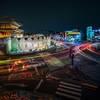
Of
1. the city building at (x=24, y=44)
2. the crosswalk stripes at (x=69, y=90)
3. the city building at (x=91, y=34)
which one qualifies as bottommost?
the crosswalk stripes at (x=69, y=90)

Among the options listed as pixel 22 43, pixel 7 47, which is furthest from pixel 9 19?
pixel 7 47

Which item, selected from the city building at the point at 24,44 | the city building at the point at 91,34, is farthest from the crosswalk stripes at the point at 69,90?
the city building at the point at 91,34

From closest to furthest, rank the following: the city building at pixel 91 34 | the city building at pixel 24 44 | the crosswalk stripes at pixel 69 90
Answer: the crosswalk stripes at pixel 69 90
the city building at pixel 24 44
the city building at pixel 91 34

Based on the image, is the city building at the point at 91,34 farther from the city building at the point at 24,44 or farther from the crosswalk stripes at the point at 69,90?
the crosswalk stripes at the point at 69,90

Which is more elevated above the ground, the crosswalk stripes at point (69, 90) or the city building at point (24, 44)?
the city building at point (24, 44)

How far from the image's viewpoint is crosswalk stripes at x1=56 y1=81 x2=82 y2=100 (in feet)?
32.7

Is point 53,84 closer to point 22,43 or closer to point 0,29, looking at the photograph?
point 22,43

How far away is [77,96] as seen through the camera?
9961 millimetres

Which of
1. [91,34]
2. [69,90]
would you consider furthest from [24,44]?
[91,34]

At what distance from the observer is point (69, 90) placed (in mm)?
10945

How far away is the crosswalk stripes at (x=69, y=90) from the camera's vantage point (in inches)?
392

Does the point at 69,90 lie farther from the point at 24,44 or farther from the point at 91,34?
the point at 91,34

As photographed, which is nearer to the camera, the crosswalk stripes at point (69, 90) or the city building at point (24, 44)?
the crosswalk stripes at point (69, 90)

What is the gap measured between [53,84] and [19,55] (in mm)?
18831
